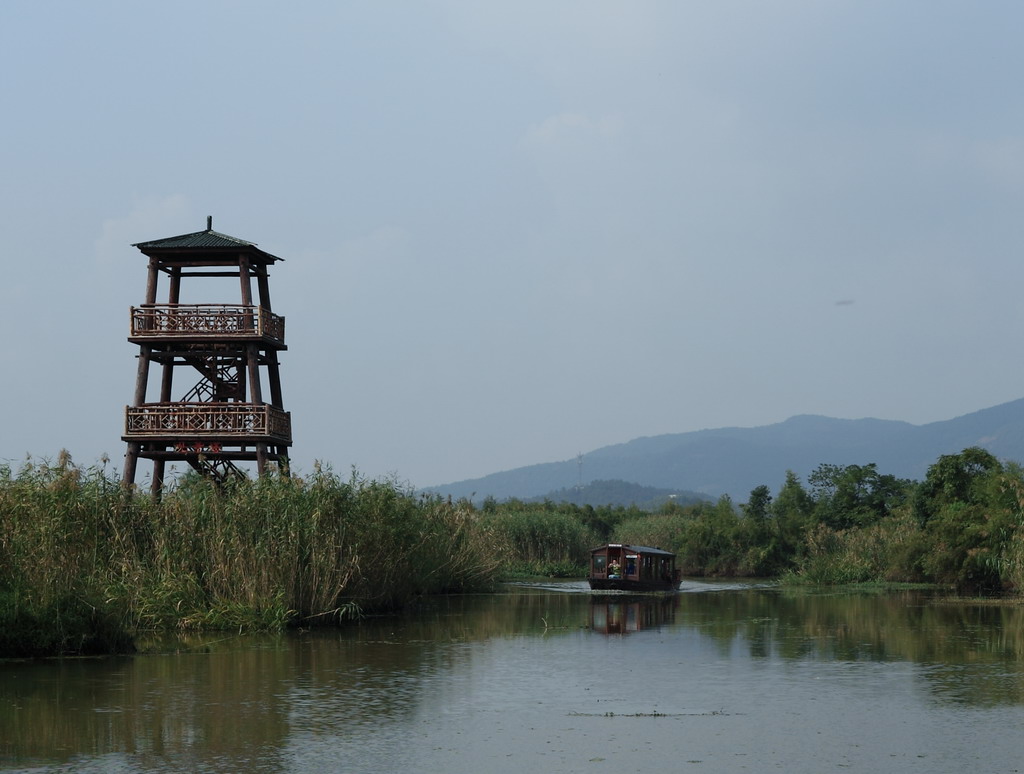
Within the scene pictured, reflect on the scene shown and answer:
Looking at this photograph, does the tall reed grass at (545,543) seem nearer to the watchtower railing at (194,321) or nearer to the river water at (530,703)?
the watchtower railing at (194,321)

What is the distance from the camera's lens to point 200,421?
39.1 metres

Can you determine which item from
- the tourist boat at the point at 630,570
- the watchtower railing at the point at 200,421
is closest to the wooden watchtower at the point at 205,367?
the watchtower railing at the point at 200,421

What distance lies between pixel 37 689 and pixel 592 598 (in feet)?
101

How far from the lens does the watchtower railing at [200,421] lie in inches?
1527

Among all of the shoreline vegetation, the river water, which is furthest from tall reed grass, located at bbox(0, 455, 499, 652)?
the river water

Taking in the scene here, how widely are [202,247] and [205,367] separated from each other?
12.9ft

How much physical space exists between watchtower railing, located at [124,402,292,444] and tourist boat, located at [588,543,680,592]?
1904 cm

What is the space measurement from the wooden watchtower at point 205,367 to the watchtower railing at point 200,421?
31 millimetres

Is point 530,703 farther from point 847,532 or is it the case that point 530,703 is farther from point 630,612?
point 847,532

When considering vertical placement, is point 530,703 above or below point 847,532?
below

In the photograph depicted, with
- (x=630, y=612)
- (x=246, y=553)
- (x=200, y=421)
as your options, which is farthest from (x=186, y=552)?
(x=630, y=612)

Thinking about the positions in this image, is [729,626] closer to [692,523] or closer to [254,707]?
[254,707]

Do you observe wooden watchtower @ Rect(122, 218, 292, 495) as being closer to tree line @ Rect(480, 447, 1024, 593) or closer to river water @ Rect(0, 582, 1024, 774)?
river water @ Rect(0, 582, 1024, 774)

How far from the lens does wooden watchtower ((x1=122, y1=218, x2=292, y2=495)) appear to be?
128 ft
